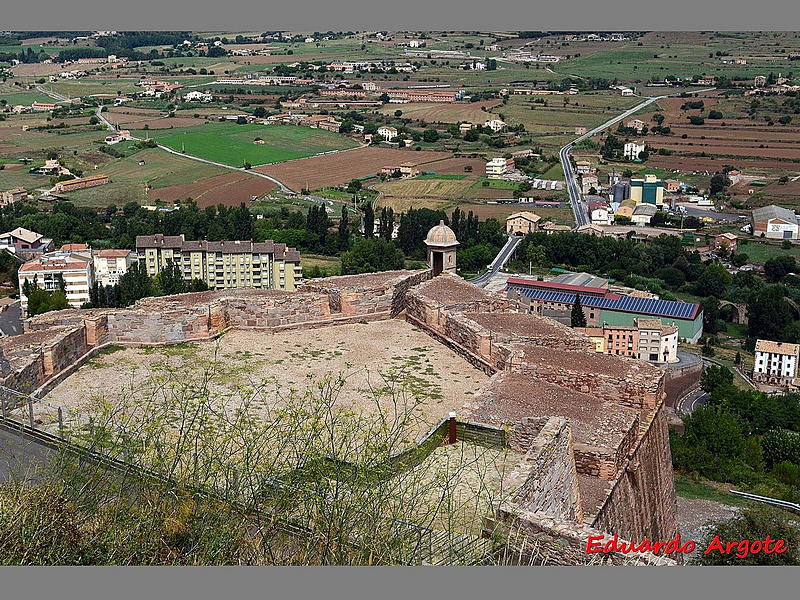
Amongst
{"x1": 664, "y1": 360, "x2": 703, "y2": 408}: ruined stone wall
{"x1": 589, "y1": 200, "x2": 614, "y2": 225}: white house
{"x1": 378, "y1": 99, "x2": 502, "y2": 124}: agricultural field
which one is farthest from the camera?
{"x1": 378, "y1": 99, "x2": 502, "y2": 124}: agricultural field

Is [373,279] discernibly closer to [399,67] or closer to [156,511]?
[156,511]

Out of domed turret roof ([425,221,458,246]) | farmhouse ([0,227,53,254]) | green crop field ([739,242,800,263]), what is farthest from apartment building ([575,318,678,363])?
domed turret roof ([425,221,458,246])

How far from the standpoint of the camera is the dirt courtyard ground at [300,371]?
9508mm

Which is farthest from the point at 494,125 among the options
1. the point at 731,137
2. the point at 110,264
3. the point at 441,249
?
the point at 441,249

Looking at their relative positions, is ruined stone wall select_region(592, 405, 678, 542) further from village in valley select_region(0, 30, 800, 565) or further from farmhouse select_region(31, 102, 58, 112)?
farmhouse select_region(31, 102, 58, 112)

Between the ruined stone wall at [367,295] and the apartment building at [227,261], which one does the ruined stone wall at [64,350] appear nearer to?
the ruined stone wall at [367,295]

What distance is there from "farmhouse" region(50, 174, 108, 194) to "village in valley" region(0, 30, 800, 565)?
25cm

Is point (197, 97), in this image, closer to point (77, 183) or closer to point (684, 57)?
point (77, 183)

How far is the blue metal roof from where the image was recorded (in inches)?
2212

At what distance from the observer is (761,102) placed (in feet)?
368

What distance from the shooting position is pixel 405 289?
13195 millimetres

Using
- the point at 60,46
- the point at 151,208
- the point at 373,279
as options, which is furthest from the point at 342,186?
the point at 60,46

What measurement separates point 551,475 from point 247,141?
94076 mm

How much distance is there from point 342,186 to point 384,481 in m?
77.7
